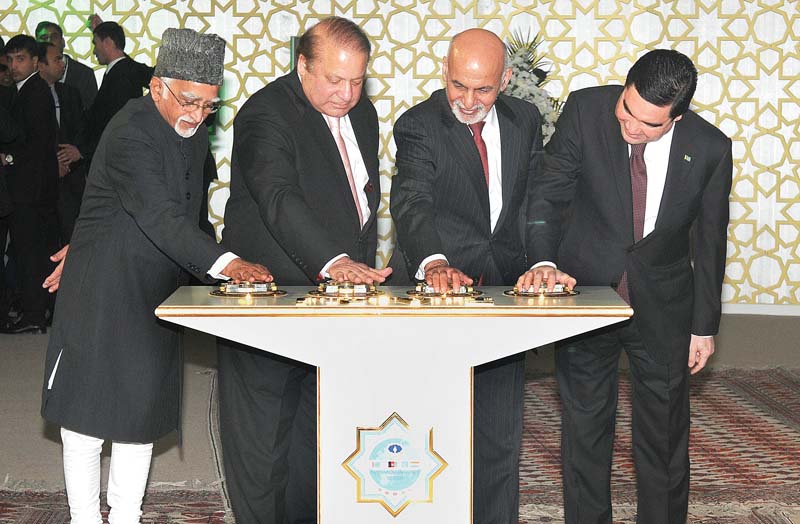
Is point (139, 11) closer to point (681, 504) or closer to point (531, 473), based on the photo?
point (531, 473)

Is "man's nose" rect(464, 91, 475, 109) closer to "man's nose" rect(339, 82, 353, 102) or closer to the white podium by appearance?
"man's nose" rect(339, 82, 353, 102)

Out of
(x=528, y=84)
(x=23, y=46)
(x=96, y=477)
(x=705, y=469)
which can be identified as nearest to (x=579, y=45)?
(x=528, y=84)

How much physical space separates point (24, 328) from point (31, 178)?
983 mm

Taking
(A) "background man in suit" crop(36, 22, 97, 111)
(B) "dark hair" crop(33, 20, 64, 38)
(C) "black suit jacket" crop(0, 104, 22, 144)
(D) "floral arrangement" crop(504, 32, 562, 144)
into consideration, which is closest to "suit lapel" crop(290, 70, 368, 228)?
(D) "floral arrangement" crop(504, 32, 562, 144)

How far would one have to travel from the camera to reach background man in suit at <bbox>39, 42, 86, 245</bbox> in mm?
8141

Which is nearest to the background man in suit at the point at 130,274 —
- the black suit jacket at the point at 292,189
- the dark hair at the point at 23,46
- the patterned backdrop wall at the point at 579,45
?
the black suit jacket at the point at 292,189

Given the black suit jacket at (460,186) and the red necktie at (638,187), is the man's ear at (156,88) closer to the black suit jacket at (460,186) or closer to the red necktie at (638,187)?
the black suit jacket at (460,186)

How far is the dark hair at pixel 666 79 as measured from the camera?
3227 millimetres

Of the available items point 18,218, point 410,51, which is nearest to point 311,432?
point 18,218

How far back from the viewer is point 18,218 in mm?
7883

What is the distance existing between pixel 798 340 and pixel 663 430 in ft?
15.4

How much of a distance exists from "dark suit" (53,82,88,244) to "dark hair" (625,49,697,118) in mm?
5658

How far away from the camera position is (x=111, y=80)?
7.94 meters

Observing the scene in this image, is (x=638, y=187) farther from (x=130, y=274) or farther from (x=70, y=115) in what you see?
(x=70, y=115)
